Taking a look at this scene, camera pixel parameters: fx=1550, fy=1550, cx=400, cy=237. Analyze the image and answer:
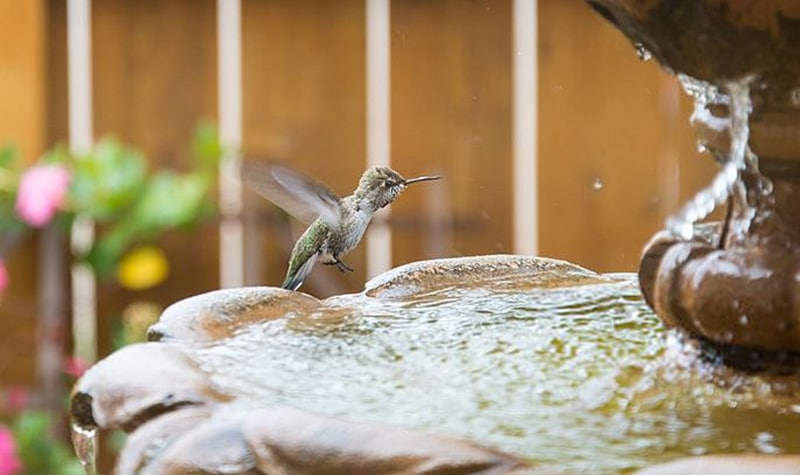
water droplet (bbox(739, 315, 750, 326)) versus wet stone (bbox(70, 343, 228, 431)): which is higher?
water droplet (bbox(739, 315, 750, 326))

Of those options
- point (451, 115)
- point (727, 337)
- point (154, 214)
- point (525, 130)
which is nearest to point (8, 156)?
point (154, 214)

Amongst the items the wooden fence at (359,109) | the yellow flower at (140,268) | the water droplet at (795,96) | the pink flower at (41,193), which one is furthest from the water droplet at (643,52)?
the yellow flower at (140,268)

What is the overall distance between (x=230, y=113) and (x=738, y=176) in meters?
2.56

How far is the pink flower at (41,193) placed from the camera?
133 inches

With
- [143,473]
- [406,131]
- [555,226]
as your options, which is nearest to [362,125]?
[406,131]

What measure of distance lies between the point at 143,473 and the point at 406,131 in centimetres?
261

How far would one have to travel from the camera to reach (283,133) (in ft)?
12.3

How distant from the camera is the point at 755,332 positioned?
1283 millimetres

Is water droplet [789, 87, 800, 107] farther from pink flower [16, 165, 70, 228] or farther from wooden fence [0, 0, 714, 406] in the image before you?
pink flower [16, 165, 70, 228]

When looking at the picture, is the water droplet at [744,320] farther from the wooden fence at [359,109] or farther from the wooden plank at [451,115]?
the wooden plank at [451,115]

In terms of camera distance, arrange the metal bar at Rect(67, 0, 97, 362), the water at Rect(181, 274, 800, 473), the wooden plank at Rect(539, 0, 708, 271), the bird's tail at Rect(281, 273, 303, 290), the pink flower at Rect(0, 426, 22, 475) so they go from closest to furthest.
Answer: the water at Rect(181, 274, 800, 473)
the bird's tail at Rect(281, 273, 303, 290)
the pink flower at Rect(0, 426, 22, 475)
the wooden plank at Rect(539, 0, 708, 271)
the metal bar at Rect(67, 0, 97, 362)

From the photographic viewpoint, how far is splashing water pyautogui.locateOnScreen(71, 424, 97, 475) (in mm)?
1304

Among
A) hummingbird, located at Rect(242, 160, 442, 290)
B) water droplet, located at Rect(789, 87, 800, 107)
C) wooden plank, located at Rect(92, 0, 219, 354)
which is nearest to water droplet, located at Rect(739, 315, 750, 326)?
water droplet, located at Rect(789, 87, 800, 107)

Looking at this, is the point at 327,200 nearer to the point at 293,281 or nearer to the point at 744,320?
the point at 293,281
